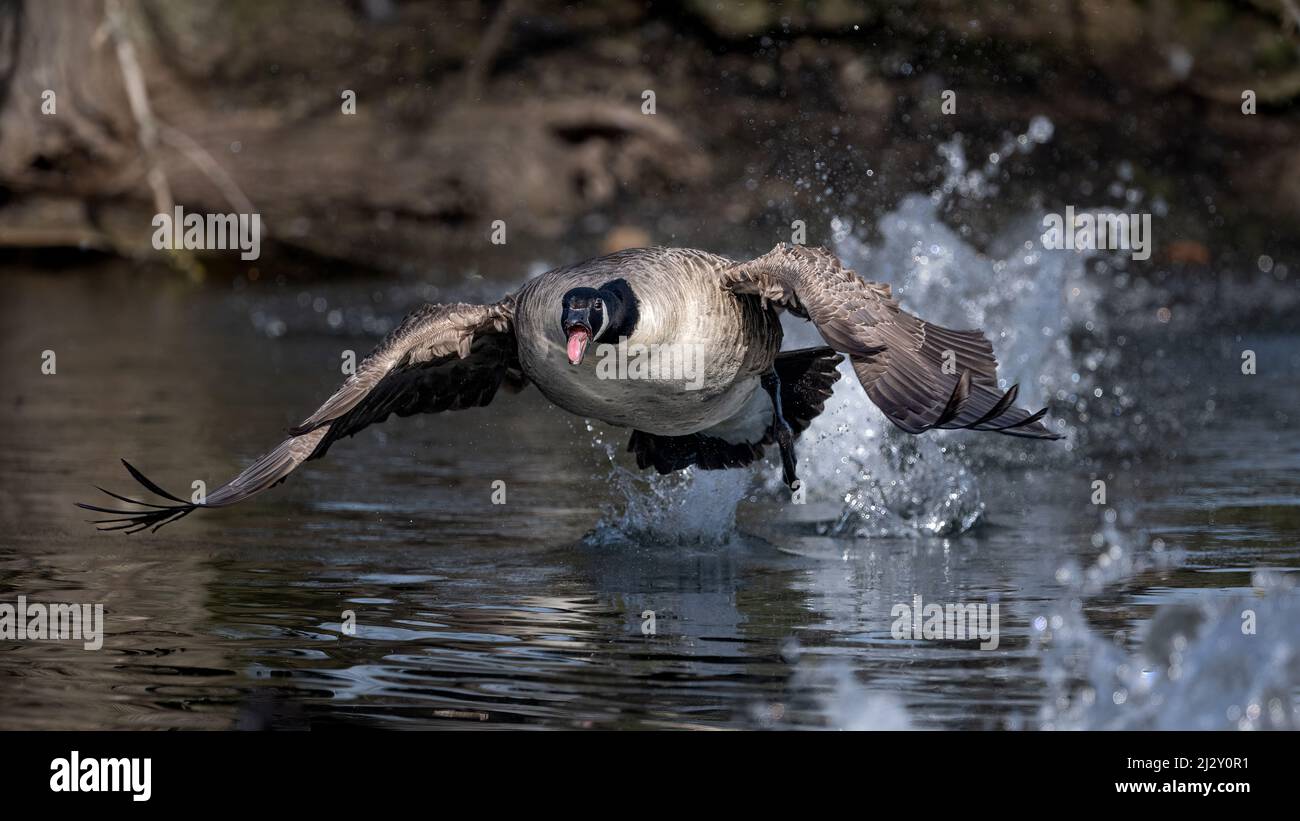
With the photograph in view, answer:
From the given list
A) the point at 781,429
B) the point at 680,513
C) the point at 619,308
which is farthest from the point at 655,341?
the point at 680,513

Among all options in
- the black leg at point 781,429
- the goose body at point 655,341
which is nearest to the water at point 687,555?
the black leg at point 781,429

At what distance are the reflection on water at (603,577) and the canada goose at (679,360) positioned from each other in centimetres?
56

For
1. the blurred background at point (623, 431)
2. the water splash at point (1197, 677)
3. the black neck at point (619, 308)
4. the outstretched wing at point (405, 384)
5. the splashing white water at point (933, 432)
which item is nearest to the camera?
the water splash at point (1197, 677)

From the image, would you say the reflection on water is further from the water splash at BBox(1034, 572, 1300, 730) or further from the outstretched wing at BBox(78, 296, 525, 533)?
the outstretched wing at BBox(78, 296, 525, 533)

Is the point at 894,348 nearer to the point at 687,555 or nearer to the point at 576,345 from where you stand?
the point at 576,345

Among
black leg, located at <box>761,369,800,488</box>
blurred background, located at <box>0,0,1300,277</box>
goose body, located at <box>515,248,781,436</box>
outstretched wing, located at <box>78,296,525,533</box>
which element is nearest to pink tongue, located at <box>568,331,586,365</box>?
goose body, located at <box>515,248,781,436</box>

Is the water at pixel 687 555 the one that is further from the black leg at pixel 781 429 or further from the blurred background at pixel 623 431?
the black leg at pixel 781 429

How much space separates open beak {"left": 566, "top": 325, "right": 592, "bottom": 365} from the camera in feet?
22.0

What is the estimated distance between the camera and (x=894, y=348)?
6.73 m

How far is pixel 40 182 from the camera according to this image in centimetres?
1969

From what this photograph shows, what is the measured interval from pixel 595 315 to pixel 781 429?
65.3 inches

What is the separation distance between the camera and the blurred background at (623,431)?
621 cm
